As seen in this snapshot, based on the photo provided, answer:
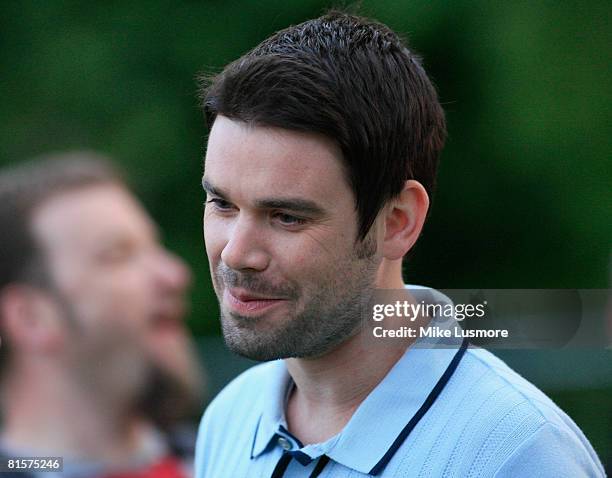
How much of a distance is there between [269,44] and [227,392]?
0.68 meters

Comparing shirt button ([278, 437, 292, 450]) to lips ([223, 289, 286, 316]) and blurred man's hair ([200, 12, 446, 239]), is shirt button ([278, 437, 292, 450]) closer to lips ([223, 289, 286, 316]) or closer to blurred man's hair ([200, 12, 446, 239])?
lips ([223, 289, 286, 316])

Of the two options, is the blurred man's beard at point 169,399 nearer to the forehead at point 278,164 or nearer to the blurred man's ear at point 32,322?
the blurred man's ear at point 32,322

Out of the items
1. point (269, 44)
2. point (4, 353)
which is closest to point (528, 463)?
point (269, 44)

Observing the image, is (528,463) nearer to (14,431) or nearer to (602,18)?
(14,431)

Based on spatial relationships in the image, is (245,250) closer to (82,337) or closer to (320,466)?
(320,466)

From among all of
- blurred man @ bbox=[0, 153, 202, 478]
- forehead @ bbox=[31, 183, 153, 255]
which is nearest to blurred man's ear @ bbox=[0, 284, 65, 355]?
blurred man @ bbox=[0, 153, 202, 478]

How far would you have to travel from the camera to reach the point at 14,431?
294 cm

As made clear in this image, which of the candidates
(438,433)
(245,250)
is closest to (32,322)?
(245,250)

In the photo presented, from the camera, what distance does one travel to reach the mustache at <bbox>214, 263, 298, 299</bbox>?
1.43 meters

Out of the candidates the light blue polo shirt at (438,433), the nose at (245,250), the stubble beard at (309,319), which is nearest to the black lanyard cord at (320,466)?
the light blue polo shirt at (438,433)

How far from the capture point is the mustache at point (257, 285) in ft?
4.70

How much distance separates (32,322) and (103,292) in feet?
0.92

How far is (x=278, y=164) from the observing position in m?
1.41

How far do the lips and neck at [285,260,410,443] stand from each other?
0.48 ft
